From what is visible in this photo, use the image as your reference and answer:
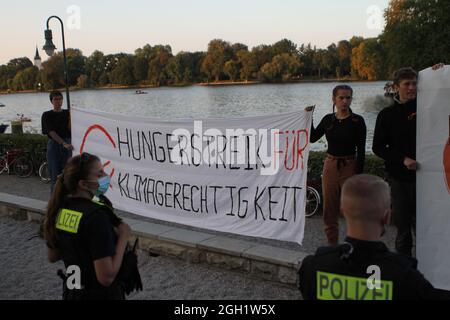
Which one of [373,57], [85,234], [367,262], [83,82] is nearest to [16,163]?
[85,234]

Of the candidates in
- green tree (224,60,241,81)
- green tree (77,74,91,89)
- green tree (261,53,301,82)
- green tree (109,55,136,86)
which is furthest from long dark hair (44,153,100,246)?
green tree (109,55,136,86)

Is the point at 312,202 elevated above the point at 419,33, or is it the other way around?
the point at 419,33

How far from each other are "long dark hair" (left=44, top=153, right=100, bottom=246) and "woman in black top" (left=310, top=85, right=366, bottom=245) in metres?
2.77

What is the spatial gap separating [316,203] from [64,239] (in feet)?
16.3

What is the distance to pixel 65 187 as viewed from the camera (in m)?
2.58

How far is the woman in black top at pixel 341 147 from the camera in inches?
183

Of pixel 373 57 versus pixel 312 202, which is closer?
pixel 312 202

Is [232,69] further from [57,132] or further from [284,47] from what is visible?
[57,132]

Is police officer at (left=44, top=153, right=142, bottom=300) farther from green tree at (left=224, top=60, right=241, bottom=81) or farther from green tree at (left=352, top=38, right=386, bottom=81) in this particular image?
green tree at (left=224, top=60, right=241, bottom=81)

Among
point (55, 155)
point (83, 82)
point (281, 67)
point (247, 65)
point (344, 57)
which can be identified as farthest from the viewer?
point (83, 82)

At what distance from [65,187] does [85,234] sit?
0.36 metres

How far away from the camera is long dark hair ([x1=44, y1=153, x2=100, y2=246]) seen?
2.54 m
